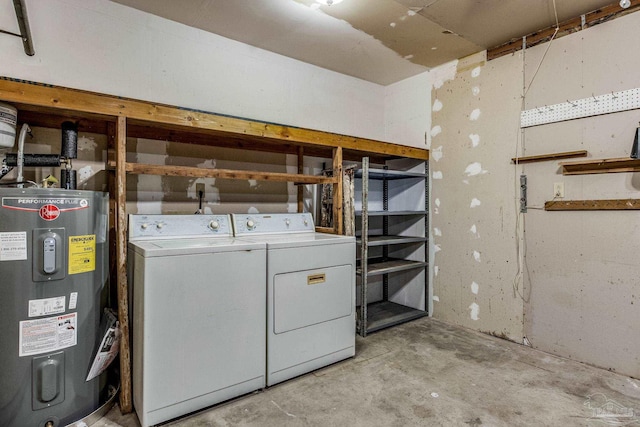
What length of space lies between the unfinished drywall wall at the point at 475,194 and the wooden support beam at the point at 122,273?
9.00ft

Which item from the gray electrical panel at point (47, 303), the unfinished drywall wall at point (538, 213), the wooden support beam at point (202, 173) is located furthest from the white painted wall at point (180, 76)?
the gray electrical panel at point (47, 303)

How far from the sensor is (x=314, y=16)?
2506mm

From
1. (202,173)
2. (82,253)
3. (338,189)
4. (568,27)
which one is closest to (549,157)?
(568,27)

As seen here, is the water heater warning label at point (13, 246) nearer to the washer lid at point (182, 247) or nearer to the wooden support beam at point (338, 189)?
the washer lid at point (182, 247)

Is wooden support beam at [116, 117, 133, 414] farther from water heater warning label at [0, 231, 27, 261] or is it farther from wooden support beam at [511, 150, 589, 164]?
wooden support beam at [511, 150, 589, 164]

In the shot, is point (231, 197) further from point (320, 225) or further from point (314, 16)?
point (314, 16)

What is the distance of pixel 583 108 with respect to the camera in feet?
8.08

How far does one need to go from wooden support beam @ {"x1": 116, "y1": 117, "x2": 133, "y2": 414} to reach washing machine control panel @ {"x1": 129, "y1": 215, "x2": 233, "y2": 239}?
0.26 metres

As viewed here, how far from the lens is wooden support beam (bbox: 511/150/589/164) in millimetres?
2459

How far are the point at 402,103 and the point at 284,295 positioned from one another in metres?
2.62

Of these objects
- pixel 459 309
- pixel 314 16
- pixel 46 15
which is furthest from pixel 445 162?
pixel 46 15

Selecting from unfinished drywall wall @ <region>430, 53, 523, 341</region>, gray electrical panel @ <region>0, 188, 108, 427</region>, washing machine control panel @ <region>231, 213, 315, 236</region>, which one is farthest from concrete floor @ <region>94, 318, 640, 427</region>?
washing machine control panel @ <region>231, 213, 315, 236</region>

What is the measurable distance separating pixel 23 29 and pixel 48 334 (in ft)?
A: 5.46

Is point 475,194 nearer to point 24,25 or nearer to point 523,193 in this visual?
point 523,193
